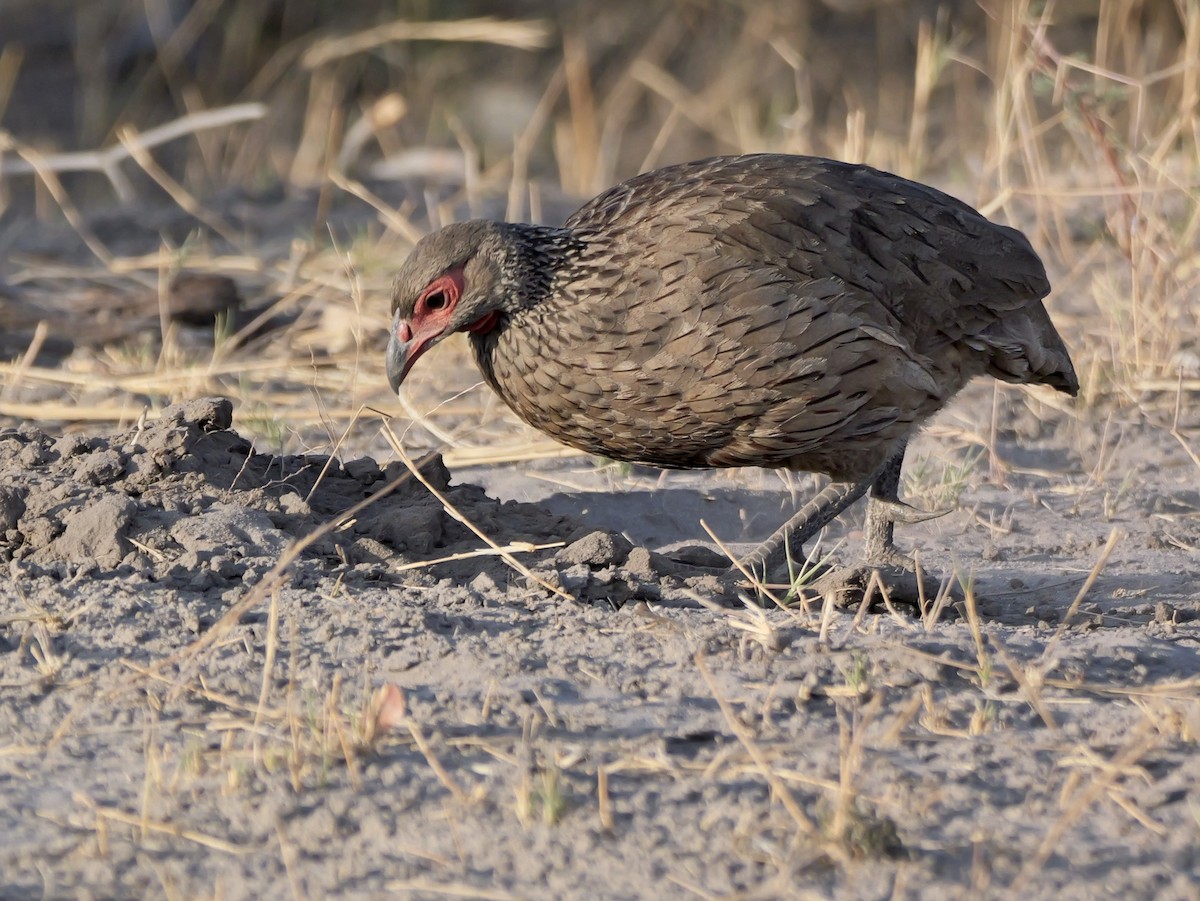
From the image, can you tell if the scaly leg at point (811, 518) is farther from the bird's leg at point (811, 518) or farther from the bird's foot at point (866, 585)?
the bird's foot at point (866, 585)

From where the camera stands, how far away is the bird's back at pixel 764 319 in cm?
418

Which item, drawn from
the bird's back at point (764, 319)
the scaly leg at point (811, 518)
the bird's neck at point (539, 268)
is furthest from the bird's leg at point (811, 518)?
the bird's neck at point (539, 268)

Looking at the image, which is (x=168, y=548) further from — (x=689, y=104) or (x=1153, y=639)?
(x=689, y=104)

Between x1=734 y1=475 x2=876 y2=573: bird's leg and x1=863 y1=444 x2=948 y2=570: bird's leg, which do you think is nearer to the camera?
x1=734 y1=475 x2=876 y2=573: bird's leg

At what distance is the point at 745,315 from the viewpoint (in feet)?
13.7

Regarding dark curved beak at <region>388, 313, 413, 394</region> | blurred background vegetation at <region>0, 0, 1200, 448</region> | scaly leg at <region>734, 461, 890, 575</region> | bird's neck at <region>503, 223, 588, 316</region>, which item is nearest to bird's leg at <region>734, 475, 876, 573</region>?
scaly leg at <region>734, 461, 890, 575</region>

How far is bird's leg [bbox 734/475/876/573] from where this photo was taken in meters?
4.52

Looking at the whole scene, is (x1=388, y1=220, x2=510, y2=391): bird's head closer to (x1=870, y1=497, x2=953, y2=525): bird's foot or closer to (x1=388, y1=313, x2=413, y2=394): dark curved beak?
(x1=388, y1=313, x2=413, y2=394): dark curved beak

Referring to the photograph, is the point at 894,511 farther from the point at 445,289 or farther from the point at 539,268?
the point at 445,289

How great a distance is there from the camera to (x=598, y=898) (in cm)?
273

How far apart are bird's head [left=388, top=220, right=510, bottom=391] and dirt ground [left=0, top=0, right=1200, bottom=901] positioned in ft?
1.23

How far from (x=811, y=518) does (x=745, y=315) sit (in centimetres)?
74

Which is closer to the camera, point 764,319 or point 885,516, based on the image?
point 764,319

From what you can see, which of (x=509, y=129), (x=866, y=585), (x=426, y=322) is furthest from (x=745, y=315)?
(x=509, y=129)
